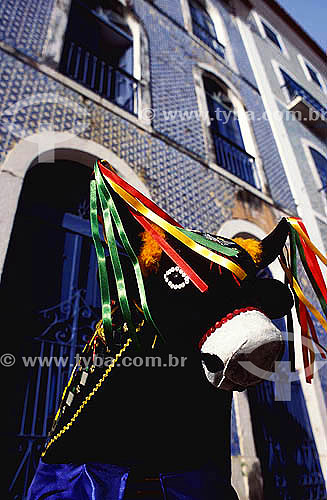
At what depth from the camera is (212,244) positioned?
1160 mm

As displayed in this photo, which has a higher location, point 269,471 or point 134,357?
point 134,357

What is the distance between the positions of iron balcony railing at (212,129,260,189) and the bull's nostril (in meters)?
5.00

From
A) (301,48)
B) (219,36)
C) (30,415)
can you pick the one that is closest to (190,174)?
(30,415)

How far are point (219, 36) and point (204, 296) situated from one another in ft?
31.8

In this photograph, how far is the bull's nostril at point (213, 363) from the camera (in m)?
0.93

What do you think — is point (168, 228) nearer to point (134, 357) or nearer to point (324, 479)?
point (134, 357)

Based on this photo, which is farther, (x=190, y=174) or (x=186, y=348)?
(x=190, y=174)

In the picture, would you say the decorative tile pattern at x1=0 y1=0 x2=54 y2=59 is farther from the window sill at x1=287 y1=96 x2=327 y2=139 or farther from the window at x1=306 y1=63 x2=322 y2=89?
the window at x1=306 y1=63 x2=322 y2=89

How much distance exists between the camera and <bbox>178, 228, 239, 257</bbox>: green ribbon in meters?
1.11

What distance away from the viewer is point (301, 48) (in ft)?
41.3

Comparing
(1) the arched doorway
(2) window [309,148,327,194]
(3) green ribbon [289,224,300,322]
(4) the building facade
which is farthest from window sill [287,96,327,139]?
(3) green ribbon [289,224,300,322]

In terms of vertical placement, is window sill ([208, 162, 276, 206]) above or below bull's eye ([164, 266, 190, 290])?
above

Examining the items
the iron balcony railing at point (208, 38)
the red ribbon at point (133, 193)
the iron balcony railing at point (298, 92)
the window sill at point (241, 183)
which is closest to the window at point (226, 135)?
the window sill at point (241, 183)

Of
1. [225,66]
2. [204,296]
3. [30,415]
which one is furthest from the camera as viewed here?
[225,66]
